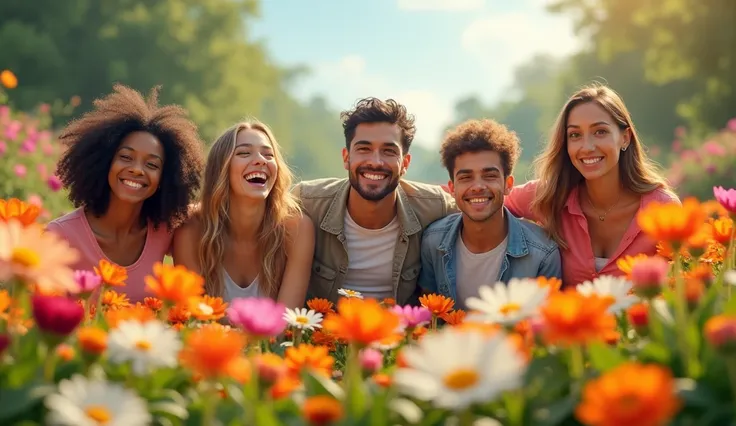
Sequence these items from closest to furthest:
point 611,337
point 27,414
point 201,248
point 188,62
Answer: point 27,414 → point 611,337 → point 201,248 → point 188,62

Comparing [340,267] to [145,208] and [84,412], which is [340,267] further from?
[84,412]

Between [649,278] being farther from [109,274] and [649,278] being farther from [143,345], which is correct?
[109,274]

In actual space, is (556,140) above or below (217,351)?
above

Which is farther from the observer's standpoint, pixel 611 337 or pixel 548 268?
pixel 548 268

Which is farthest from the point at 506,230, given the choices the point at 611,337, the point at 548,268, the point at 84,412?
the point at 84,412

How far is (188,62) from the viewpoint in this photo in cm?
2466

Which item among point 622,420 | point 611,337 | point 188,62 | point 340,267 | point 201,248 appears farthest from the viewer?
point 188,62

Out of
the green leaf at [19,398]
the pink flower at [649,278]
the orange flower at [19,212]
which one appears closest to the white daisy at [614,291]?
the pink flower at [649,278]

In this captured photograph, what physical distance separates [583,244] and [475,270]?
1.94 feet

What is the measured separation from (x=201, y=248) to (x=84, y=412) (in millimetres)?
2723

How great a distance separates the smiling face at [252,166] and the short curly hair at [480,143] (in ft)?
3.16

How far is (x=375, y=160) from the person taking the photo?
3998mm

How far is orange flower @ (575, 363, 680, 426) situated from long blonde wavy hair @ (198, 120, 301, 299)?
119 inches

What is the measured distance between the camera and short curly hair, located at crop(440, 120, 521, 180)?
12.7 feet
